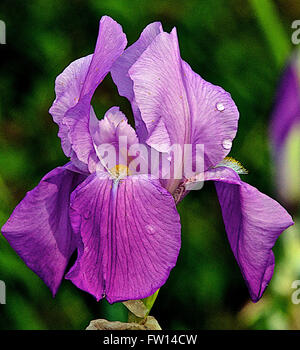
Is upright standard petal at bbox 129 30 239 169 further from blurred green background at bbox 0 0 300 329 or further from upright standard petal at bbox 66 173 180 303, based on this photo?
blurred green background at bbox 0 0 300 329

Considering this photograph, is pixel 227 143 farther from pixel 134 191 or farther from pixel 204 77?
pixel 204 77

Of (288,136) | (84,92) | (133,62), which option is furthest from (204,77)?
(84,92)

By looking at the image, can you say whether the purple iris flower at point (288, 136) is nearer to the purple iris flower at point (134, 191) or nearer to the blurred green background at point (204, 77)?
the blurred green background at point (204, 77)

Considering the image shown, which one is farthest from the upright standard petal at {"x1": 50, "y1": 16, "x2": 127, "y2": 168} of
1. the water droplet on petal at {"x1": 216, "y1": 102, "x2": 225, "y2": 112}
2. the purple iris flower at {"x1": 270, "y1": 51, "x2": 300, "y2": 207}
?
the purple iris flower at {"x1": 270, "y1": 51, "x2": 300, "y2": 207}

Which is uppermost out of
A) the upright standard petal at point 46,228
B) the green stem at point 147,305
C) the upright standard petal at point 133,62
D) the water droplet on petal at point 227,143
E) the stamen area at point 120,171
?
the upright standard petal at point 133,62

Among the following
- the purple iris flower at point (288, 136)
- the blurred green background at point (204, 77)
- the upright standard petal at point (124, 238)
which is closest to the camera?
the upright standard petal at point (124, 238)

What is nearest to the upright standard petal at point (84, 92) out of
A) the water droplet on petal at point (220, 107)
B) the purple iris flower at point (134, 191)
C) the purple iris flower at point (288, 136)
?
the purple iris flower at point (134, 191)
